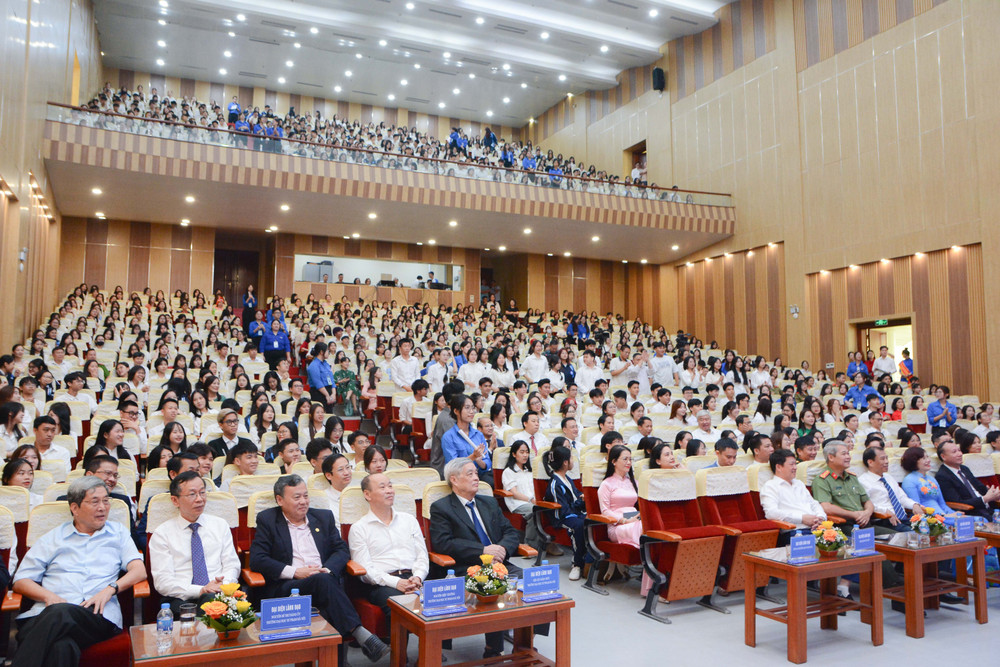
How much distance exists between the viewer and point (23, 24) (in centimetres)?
809

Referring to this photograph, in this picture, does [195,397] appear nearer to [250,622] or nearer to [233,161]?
[250,622]

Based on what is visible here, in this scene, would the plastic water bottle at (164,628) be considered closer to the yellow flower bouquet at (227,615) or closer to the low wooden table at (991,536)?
the yellow flower bouquet at (227,615)

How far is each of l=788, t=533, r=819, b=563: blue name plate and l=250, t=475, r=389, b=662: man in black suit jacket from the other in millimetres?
2023

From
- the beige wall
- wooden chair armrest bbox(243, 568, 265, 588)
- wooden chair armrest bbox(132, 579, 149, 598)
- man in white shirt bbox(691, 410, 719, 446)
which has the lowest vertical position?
wooden chair armrest bbox(243, 568, 265, 588)

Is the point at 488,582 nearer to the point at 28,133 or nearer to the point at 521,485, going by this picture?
the point at 521,485

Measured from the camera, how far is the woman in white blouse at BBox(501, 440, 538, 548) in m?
5.02

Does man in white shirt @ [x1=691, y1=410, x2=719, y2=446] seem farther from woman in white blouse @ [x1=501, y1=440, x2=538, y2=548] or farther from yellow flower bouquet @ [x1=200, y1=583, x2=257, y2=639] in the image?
yellow flower bouquet @ [x1=200, y1=583, x2=257, y2=639]

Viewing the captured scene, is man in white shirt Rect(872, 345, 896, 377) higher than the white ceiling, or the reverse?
the white ceiling

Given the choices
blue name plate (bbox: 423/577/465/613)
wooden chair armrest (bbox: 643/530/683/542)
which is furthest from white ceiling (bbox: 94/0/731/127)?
blue name plate (bbox: 423/577/465/613)

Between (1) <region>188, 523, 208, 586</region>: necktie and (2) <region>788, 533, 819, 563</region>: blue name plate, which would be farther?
(2) <region>788, 533, 819, 563</region>: blue name plate

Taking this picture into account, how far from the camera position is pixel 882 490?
16.1 ft

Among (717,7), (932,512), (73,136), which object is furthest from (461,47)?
(932,512)

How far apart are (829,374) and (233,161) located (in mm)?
11105

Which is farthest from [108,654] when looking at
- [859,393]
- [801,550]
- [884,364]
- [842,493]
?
[884,364]
